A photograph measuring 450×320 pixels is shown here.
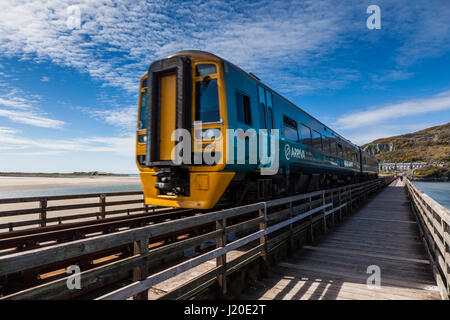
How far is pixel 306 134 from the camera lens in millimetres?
10141

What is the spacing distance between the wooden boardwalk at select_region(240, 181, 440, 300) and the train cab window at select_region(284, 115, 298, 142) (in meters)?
3.05

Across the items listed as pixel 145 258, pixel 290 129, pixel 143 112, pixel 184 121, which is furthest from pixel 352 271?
pixel 143 112

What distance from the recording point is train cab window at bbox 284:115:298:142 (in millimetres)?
8134

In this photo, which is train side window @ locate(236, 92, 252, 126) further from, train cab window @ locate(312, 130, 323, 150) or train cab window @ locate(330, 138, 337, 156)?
train cab window @ locate(330, 138, 337, 156)

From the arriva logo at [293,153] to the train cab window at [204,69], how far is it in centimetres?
324

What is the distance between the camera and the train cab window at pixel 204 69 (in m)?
5.82

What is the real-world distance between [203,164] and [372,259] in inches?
153

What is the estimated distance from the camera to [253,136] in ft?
20.6

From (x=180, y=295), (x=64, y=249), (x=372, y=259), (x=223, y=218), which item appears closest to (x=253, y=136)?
(x=223, y=218)

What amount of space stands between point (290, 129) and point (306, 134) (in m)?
1.84

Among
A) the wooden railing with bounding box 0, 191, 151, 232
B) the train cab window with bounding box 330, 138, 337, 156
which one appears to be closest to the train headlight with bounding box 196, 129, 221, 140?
the wooden railing with bounding box 0, 191, 151, 232

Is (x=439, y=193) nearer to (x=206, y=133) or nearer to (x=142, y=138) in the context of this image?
(x=206, y=133)

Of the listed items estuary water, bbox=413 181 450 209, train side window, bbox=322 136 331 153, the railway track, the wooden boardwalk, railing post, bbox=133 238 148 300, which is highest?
train side window, bbox=322 136 331 153
